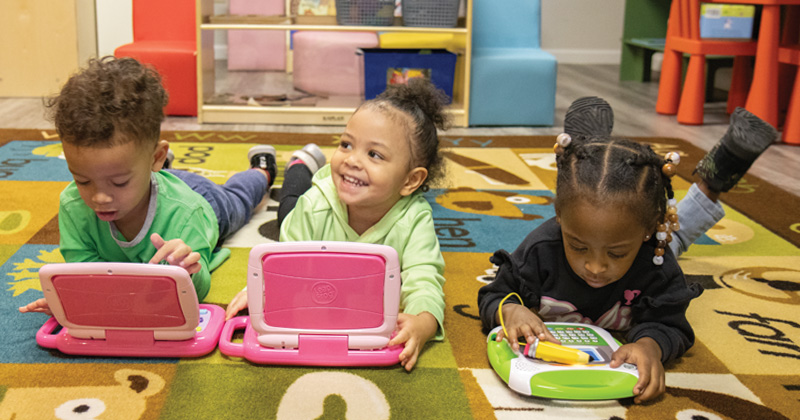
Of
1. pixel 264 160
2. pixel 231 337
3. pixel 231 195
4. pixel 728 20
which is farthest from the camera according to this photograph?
pixel 728 20

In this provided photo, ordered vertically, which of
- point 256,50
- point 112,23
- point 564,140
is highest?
point 112,23

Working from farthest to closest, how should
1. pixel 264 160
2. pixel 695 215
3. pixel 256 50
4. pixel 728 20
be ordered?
1. pixel 256 50
2. pixel 728 20
3. pixel 264 160
4. pixel 695 215

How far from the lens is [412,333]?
1.01m

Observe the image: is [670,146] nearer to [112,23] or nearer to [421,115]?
[421,115]

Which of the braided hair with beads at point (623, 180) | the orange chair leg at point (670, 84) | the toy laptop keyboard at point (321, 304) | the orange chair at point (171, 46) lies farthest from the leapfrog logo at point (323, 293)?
the orange chair leg at point (670, 84)

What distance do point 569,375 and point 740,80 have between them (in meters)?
2.57

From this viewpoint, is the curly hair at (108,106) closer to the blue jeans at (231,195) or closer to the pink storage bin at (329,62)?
the blue jeans at (231,195)

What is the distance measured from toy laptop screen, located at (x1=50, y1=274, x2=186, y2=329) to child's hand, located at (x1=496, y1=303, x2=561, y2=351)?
46 centimetres

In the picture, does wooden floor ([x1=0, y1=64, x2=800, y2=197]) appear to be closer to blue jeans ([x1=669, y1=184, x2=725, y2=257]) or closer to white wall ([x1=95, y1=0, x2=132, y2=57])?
white wall ([x1=95, y1=0, x2=132, y2=57])

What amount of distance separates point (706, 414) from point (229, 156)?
5.25 feet

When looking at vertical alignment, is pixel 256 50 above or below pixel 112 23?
below

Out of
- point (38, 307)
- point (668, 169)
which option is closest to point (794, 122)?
point (668, 169)

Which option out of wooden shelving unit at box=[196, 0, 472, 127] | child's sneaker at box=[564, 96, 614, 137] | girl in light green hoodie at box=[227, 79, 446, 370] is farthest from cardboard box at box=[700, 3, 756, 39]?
girl in light green hoodie at box=[227, 79, 446, 370]

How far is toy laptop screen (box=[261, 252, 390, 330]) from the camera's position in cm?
95
